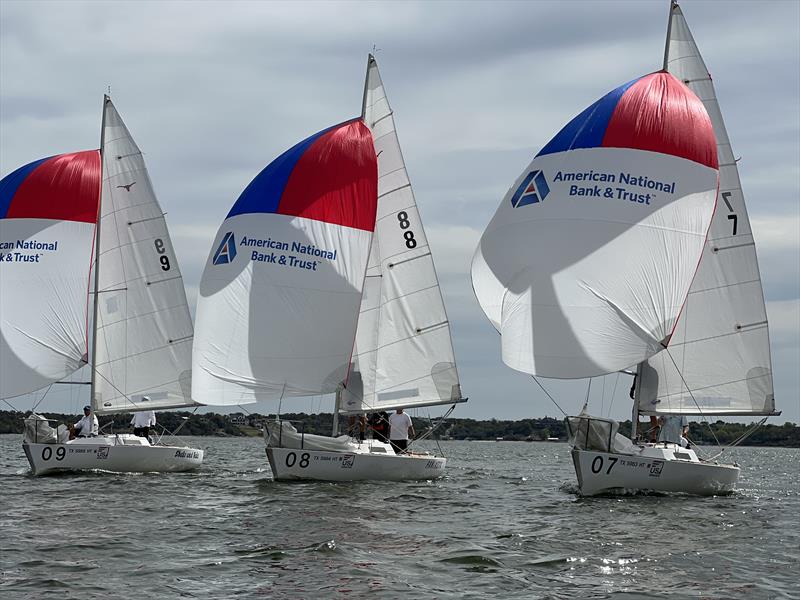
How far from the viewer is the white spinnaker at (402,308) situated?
25875 mm

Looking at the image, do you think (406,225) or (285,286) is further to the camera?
(406,225)

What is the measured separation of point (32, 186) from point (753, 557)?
1982 cm

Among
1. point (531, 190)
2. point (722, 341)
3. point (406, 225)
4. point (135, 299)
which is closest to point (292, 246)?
point (406, 225)

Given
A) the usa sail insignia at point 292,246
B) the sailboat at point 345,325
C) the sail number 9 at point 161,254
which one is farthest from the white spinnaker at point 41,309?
the usa sail insignia at point 292,246

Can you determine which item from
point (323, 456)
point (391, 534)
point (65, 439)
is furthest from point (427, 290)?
point (391, 534)

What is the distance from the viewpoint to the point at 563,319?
68.4 feet

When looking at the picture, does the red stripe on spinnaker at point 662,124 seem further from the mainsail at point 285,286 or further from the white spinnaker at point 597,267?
the mainsail at point 285,286

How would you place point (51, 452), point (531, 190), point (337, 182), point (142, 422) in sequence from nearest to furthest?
point (531, 190), point (337, 182), point (51, 452), point (142, 422)

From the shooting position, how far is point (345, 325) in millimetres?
24156

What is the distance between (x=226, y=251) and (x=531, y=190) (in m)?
6.94

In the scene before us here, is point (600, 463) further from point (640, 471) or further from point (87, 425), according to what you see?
point (87, 425)

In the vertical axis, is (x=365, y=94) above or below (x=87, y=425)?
above

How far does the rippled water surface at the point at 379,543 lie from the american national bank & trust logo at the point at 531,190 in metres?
5.90

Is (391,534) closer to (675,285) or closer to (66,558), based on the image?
(66,558)
